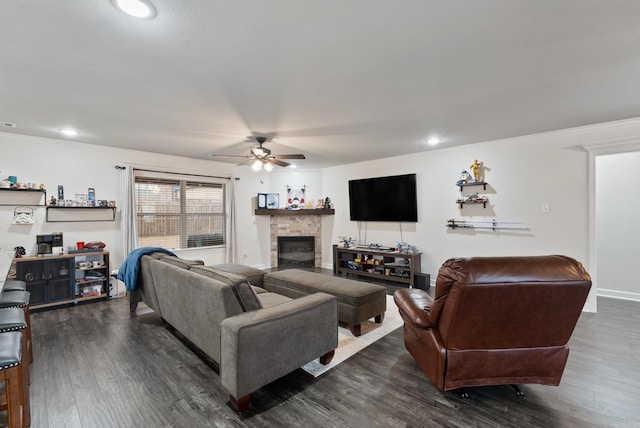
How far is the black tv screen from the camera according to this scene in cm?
537

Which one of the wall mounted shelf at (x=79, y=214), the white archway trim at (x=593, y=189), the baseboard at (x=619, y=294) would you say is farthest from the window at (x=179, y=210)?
the baseboard at (x=619, y=294)

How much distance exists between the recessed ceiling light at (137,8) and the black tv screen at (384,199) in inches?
182

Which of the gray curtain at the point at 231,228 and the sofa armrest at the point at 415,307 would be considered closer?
the sofa armrest at the point at 415,307

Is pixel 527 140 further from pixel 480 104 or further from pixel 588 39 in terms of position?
pixel 588 39

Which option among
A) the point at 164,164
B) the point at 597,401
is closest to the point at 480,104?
the point at 597,401

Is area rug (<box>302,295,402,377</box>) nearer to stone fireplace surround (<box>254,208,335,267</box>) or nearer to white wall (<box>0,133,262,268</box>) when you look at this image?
stone fireplace surround (<box>254,208,335,267</box>)

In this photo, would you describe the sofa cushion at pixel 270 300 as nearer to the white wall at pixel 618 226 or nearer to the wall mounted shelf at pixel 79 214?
the wall mounted shelf at pixel 79 214

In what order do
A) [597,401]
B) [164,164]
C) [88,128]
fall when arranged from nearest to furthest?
[597,401]
[88,128]
[164,164]

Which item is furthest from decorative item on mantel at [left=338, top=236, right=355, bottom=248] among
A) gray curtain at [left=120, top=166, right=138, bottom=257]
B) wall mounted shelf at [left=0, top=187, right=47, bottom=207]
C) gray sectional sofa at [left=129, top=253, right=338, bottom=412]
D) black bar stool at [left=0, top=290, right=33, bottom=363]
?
wall mounted shelf at [left=0, top=187, right=47, bottom=207]

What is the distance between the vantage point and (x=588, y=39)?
6.12 ft

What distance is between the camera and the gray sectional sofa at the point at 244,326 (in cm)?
185

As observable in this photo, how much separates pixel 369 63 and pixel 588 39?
4.71ft

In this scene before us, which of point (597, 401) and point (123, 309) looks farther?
point (123, 309)

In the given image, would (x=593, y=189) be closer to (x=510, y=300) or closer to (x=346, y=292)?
(x=510, y=300)
